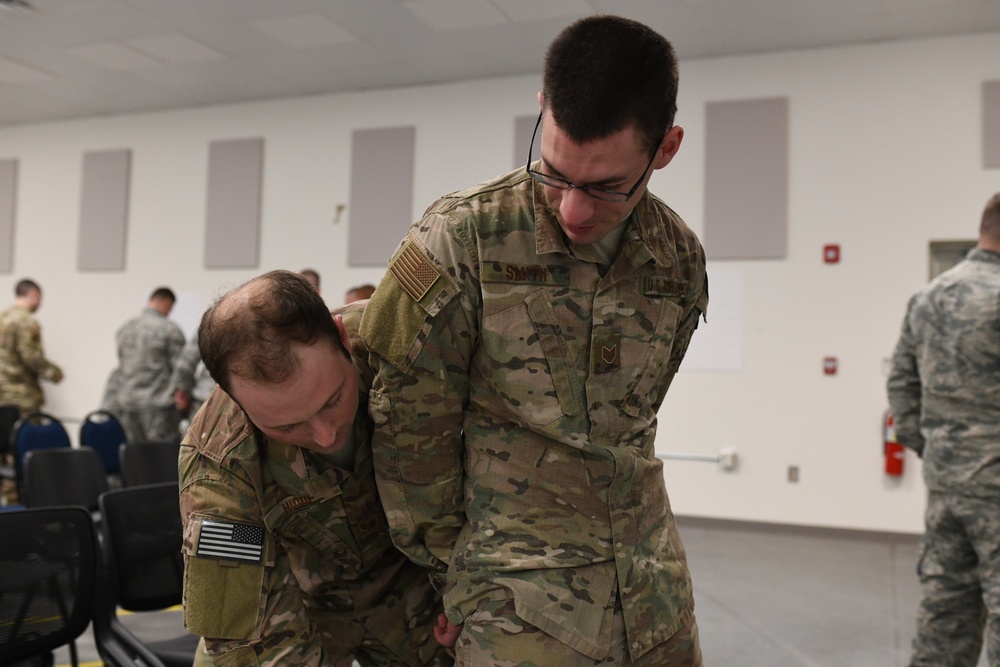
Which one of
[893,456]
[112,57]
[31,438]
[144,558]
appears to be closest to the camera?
[144,558]

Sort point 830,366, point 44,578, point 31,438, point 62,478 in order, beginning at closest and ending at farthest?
point 44,578 → point 62,478 → point 31,438 → point 830,366

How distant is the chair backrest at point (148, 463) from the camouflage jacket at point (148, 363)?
240cm

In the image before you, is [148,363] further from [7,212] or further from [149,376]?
[7,212]

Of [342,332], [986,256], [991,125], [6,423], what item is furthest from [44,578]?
[991,125]

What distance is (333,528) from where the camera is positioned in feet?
4.90

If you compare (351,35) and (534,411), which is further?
(351,35)

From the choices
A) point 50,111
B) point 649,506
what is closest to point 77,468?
point 649,506

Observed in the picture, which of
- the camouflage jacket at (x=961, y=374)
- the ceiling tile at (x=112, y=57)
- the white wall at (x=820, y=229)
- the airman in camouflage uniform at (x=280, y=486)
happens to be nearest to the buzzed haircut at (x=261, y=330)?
the airman in camouflage uniform at (x=280, y=486)

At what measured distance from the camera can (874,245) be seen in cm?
587

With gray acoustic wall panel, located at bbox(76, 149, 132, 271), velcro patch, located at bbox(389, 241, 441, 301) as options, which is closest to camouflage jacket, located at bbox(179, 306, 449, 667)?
velcro patch, located at bbox(389, 241, 441, 301)

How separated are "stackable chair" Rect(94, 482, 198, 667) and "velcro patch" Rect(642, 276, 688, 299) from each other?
168 cm

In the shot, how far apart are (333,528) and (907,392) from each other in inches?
90.3

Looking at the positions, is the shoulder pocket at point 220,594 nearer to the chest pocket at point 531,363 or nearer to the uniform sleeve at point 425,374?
the uniform sleeve at point 425,374

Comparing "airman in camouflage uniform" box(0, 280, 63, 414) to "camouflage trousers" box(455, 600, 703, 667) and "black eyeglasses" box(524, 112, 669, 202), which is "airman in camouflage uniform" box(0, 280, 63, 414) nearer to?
"camouflage trousers" box(455, 600, 703, 667)
